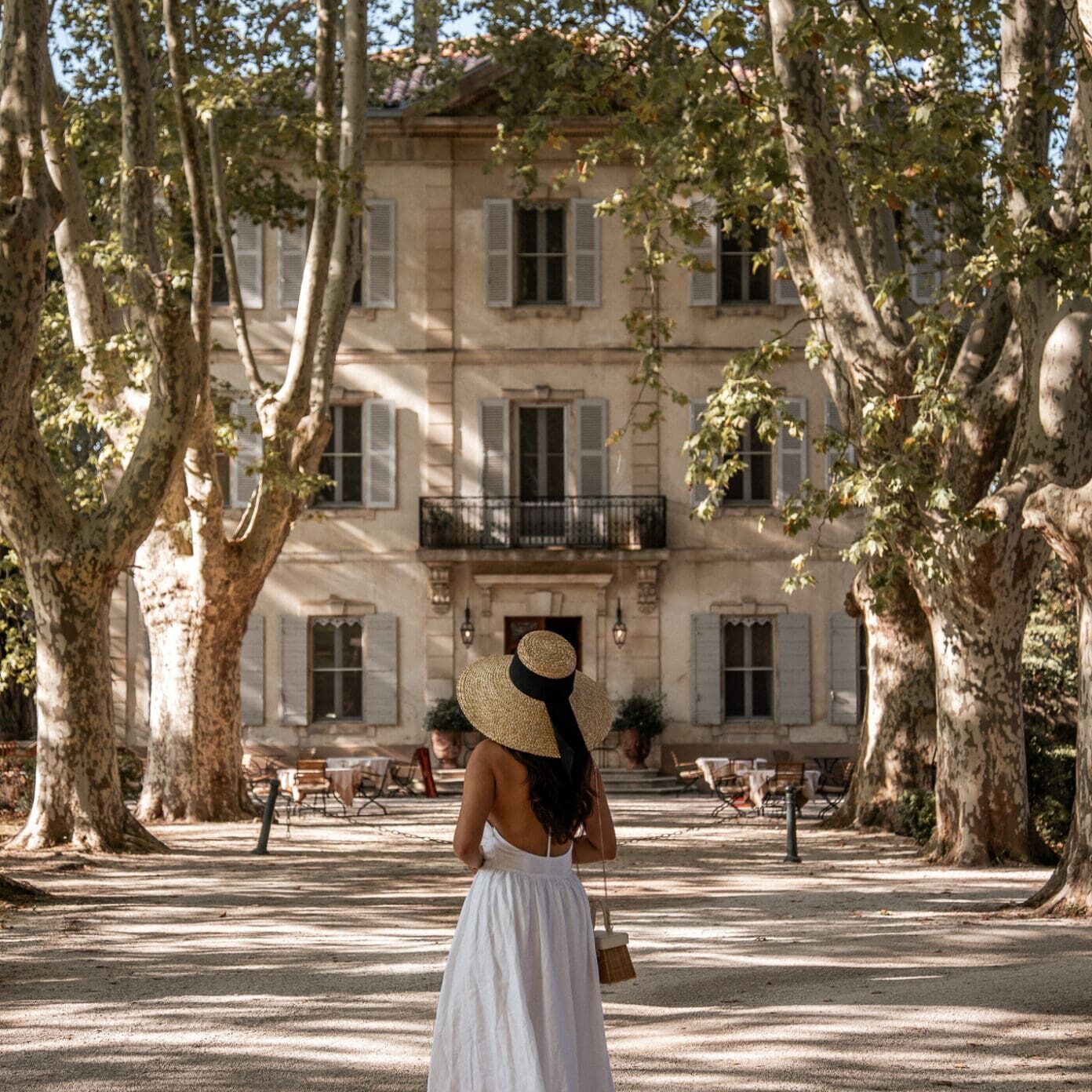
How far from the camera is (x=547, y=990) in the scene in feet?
16.0

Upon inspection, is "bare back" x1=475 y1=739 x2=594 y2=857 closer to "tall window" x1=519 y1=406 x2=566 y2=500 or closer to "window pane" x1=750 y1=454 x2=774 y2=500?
"tall window" x1=519 y1=406 x2=566 y2=500

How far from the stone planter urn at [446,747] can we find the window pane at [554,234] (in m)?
7.75

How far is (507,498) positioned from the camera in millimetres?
27719

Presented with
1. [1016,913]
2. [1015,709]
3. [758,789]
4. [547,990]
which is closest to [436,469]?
[758,789]

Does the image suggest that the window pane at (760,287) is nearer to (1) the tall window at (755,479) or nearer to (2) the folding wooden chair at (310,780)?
(1) the tall window at (755,479)

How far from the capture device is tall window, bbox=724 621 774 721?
27.7m

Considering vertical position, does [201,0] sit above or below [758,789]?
above

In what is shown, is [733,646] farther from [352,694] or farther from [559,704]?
[559,704]

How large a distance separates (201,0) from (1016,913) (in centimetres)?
1259

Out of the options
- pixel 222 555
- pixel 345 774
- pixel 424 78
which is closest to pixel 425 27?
pixel 424 78

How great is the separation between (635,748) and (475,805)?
2239 centimetres

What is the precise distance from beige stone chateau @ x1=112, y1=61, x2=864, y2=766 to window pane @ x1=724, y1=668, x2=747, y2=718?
27mm

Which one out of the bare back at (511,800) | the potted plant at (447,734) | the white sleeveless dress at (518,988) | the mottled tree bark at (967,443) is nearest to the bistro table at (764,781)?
the mottled tree bark at (967,443)

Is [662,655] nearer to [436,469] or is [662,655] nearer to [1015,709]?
[436,469]
